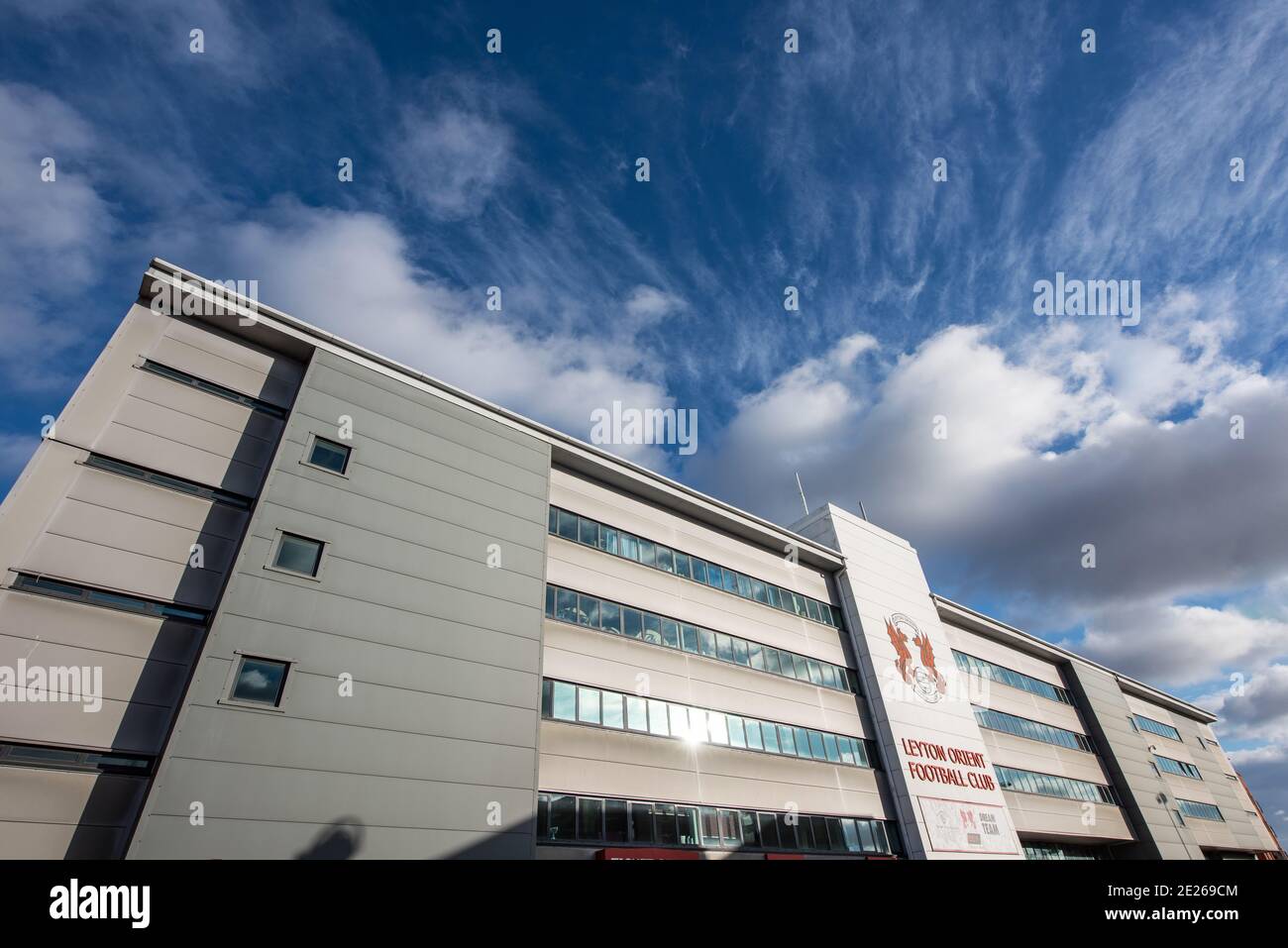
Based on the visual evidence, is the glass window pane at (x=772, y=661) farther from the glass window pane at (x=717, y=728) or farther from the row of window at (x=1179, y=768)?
the row of window at (x=1179, y=768)

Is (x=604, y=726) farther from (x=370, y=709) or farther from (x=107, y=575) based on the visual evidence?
(x=107, y=575)

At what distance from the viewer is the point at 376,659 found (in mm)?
16000

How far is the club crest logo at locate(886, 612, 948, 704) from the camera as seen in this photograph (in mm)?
30953

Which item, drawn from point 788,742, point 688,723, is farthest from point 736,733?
point 788,742

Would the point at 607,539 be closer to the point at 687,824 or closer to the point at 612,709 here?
the point at 612,709

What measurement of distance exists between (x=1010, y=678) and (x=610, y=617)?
3304 centimetres

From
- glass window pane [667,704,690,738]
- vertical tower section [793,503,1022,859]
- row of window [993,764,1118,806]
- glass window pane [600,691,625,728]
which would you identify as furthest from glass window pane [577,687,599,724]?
row of window [993,764,1118,806]

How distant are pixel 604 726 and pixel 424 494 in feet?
31.1

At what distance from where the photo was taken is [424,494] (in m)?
19.5

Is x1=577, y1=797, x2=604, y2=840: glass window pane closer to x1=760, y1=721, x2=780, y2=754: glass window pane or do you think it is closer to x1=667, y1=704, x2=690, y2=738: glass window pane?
x1=667, y1=704, x2=690, y2=738: glass window pane

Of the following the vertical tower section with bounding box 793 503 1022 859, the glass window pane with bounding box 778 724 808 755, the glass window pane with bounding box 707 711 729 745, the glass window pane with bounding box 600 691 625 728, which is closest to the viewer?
the glass window pane with bounding box 600 691 625 728

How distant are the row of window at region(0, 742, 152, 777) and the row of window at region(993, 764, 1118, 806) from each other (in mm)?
37164

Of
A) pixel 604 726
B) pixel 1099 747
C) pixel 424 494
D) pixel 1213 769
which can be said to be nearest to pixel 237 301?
pixel 424 494
